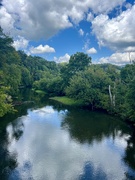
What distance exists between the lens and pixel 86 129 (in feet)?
106

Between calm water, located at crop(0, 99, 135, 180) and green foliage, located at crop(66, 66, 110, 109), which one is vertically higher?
green foliage, located at crop(66, 66, 110, 109)

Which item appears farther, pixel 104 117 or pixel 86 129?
pixel 104 117

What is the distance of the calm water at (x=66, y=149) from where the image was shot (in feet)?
63.3

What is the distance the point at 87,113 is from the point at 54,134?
15.2 m

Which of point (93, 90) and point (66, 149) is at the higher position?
point (93, 90)

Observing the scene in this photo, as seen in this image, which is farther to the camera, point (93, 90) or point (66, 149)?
point (93, 90)

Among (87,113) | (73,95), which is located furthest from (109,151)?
(73,95)

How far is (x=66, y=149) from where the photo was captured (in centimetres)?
2475

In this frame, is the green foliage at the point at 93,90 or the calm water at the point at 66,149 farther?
the green foliage at the point at 93,90

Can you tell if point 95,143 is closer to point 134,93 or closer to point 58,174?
point 58,174

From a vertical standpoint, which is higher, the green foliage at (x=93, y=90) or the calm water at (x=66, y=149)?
the green foliage at (x=93, y=90)

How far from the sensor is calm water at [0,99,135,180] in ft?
63.3

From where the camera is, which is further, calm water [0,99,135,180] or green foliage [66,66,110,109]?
green foliage [66,66,110,109]

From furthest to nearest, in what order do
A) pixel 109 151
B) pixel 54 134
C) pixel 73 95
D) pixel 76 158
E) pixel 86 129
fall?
pixel 73 95, pixel 86 129, pixel 54 134, pixel 109 151, pixel 76 158
